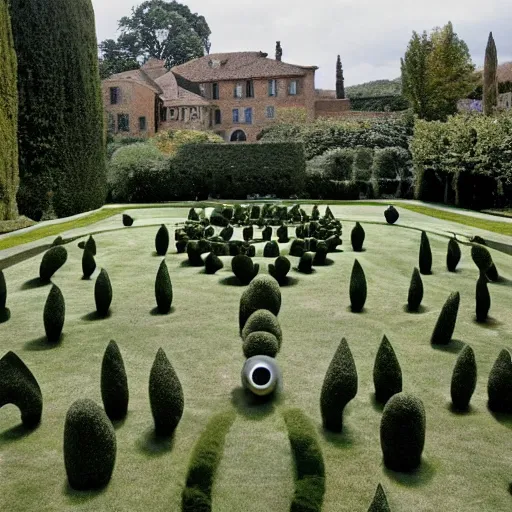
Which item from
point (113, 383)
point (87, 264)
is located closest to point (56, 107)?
point (87, 264)

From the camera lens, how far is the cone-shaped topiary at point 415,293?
9.52 meters

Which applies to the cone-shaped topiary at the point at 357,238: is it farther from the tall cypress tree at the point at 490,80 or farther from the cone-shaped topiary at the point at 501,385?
the tall cypress tree at the point at 490,80

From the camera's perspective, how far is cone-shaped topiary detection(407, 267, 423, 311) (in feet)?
31.2

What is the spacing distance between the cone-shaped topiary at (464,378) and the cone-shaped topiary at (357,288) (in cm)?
309

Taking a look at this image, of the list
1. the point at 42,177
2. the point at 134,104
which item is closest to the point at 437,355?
the point at 42,177

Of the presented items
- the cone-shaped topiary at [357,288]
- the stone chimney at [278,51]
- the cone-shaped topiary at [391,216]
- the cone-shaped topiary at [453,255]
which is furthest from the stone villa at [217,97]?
the cone-shaped topiary at [357,288]

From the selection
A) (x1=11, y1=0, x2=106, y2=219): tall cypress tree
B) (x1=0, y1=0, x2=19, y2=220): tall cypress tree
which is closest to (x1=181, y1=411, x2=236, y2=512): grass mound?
(x1=0, y1=0, x2=19, y2=220): tall cypress tree

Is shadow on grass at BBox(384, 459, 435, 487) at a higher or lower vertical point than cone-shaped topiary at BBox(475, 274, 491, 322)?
lower

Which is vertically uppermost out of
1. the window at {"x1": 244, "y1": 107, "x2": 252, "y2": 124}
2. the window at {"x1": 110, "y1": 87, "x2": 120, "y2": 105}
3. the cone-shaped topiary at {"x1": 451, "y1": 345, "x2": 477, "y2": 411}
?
the window at {"x1": 110, "y1": 87, "x2": 120, "y2": 105}

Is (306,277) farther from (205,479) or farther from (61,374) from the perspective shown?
(205,479)

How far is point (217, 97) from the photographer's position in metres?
62.3

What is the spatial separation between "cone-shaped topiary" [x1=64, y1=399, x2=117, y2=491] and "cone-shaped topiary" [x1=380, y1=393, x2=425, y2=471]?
6.80ft

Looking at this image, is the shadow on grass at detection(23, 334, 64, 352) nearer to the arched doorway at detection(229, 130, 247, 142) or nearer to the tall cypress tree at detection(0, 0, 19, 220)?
the tall cypress tree at detection(0, 0, 19, 220)

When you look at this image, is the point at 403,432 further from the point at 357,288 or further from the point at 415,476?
the point at 357,288
